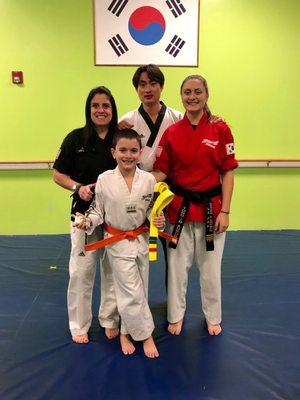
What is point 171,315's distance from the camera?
7.52 feet

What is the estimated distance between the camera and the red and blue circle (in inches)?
148

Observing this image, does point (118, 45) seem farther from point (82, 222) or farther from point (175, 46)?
point (82, 222)

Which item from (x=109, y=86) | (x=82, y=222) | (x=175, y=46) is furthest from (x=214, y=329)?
(x=175, y=46)

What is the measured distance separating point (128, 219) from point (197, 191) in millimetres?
471

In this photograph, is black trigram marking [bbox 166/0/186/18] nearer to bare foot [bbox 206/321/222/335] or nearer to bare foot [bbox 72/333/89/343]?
bare foot [bbox 206/321/222/335]

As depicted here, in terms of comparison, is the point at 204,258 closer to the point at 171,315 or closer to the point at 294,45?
the point at 171,315

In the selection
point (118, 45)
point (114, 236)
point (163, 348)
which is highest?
point (118, 45)

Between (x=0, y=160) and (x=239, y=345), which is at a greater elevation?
(x=0, y=160)

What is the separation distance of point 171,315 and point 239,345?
45 cm

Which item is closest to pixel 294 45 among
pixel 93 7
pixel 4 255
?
pixel 93 7

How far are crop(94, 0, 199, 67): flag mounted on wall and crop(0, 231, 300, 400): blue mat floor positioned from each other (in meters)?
2.31

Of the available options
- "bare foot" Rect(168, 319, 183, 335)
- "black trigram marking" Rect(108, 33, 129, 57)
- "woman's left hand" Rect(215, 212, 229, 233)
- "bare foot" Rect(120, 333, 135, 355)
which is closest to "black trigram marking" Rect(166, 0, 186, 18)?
"black trigram marking" Rect(108, 33, 129, 57)

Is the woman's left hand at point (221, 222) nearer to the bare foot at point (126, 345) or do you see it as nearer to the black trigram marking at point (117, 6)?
the bare foot at point (126, 345)

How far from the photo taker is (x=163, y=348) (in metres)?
2.12
